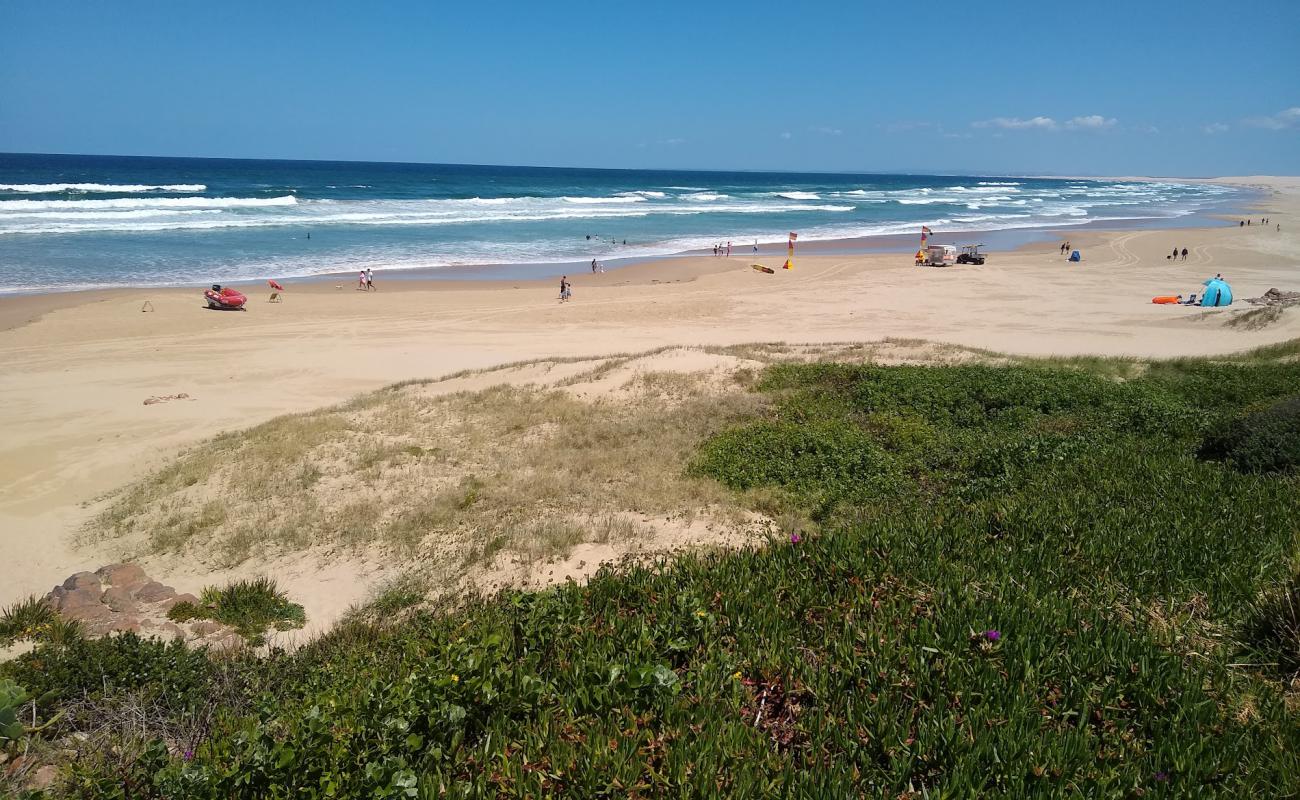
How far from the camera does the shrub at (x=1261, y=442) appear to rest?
6.94 metres

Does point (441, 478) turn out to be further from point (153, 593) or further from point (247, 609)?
point (153, 593)

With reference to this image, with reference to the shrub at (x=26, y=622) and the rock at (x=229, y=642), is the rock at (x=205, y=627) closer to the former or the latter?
the rock at (x=229, y=642)

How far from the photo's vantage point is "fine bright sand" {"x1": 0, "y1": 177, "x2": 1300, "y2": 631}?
472 inches

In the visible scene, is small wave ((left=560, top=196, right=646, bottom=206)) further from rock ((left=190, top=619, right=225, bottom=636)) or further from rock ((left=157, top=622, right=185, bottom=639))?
rock ((left=157, top=622, right=185, bottom=639))

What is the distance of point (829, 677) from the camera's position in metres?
3.55

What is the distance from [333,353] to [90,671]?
18.0m

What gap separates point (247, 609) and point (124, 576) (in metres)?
1.84

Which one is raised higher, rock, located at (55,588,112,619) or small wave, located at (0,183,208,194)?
small wave, located at (0,183,208,194)

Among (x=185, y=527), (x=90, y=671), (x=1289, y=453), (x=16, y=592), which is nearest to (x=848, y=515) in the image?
(x=1289, y=453)

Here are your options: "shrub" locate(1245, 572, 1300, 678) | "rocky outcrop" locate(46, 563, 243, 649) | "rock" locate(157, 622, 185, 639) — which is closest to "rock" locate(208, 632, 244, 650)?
"rocky outcrop" locate(46, 563, 243, 649)

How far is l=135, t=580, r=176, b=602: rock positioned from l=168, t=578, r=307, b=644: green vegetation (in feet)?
1.03

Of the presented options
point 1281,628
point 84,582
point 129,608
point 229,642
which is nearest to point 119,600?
point 129,608

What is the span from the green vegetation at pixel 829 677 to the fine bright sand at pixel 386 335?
11.9 ft

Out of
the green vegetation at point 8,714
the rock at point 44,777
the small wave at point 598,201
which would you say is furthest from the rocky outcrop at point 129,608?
the small wave at point 598,201
